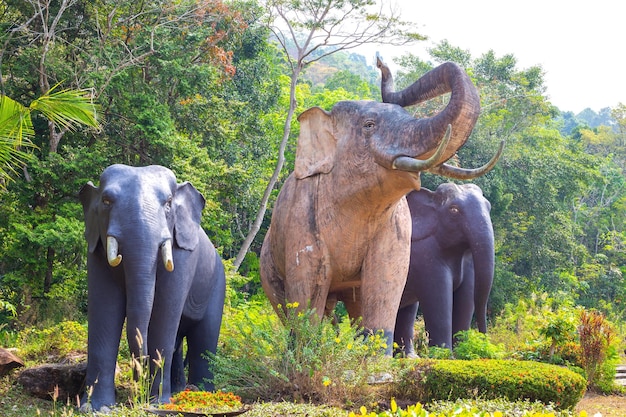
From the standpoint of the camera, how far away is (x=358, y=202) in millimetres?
7562

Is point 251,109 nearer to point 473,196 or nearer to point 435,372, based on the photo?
point 473,196

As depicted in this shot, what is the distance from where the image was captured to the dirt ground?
27.2 feet

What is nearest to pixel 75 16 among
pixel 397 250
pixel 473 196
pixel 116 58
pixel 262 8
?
pixel 116 58

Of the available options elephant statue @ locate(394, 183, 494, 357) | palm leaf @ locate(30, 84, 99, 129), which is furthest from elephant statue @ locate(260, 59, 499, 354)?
elephant statue @ locate(394, 183, 494, 357)

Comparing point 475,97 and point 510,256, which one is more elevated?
point 475,97

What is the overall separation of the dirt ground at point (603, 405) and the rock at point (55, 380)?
484 centimetres

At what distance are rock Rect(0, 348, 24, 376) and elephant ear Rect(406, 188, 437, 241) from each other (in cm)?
542

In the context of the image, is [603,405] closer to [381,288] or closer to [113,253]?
[381,288]

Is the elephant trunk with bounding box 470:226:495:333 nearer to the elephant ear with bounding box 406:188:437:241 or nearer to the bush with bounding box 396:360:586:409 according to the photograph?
the elephant ear with bounding box 406:188:437:241

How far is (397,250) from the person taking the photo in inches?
308

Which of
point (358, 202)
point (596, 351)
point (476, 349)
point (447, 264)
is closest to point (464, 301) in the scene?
point (447, 264)

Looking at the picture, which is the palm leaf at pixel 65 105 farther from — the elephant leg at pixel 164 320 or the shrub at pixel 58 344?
the shrub at pixel 58 344

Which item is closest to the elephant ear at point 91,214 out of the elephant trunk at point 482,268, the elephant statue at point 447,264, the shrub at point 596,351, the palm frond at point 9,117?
the palm frond at point 9,117

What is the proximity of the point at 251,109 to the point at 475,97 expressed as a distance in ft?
60.6
